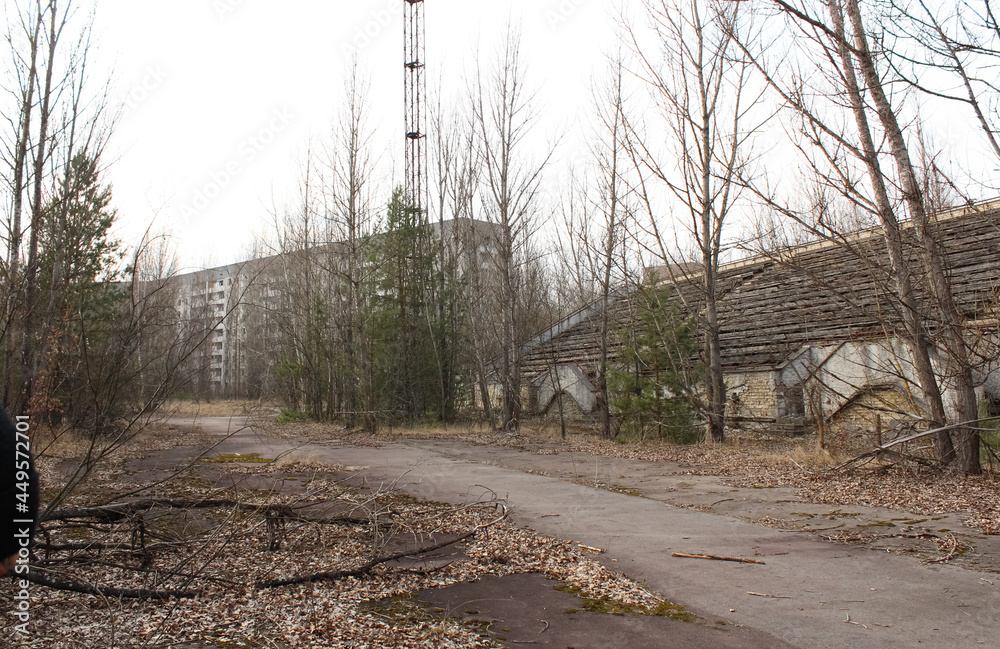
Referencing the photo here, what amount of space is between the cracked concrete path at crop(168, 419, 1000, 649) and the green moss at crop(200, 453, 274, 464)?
340 cm

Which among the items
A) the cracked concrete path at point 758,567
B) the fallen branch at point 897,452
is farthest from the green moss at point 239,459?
the fallen branch at point 897,452

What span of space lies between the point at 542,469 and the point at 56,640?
816 cm

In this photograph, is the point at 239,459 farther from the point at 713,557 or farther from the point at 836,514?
the point at 836,514

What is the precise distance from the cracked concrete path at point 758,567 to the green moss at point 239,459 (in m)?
3.40

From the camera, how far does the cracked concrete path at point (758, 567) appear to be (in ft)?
11.3

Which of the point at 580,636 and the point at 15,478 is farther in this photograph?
the point at 580,636

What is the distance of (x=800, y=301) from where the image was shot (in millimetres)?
18812

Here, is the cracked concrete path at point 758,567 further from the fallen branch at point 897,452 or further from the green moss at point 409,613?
the green moss at point 409,613

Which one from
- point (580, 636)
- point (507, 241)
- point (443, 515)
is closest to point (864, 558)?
point (580, 636)

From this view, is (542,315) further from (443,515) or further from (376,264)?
(443,515)

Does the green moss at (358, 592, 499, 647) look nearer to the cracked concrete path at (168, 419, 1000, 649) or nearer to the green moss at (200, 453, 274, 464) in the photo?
the cracked concrete path at (168, 419, 1000, 649)

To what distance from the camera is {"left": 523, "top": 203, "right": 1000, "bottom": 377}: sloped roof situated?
15.2 meters

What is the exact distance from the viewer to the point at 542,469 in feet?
35.0

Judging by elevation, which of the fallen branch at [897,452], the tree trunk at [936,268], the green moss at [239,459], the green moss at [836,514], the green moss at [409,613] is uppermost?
the tree trunk at [936,268]
